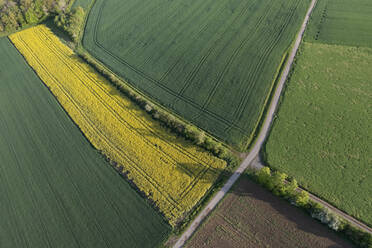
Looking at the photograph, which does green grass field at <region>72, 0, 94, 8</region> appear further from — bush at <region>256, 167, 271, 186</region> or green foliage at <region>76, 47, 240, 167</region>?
bush at <region>256, 167, 271, 186</region>

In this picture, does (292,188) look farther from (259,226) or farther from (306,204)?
(259,226)

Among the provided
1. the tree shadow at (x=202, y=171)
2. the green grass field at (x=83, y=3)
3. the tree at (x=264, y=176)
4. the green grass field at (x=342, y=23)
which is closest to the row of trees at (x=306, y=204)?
the tree at (x=264, y=176)

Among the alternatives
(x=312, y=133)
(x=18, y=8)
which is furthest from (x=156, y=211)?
(x=18, y=8)

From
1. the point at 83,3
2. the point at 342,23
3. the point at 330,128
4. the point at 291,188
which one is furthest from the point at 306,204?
the point at 83,3

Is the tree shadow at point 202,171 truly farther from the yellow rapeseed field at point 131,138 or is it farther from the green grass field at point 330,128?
the green grass field at point 330,128

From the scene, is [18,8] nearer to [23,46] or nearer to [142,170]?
[23,46]

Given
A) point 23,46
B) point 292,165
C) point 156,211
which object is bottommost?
point 292,165
